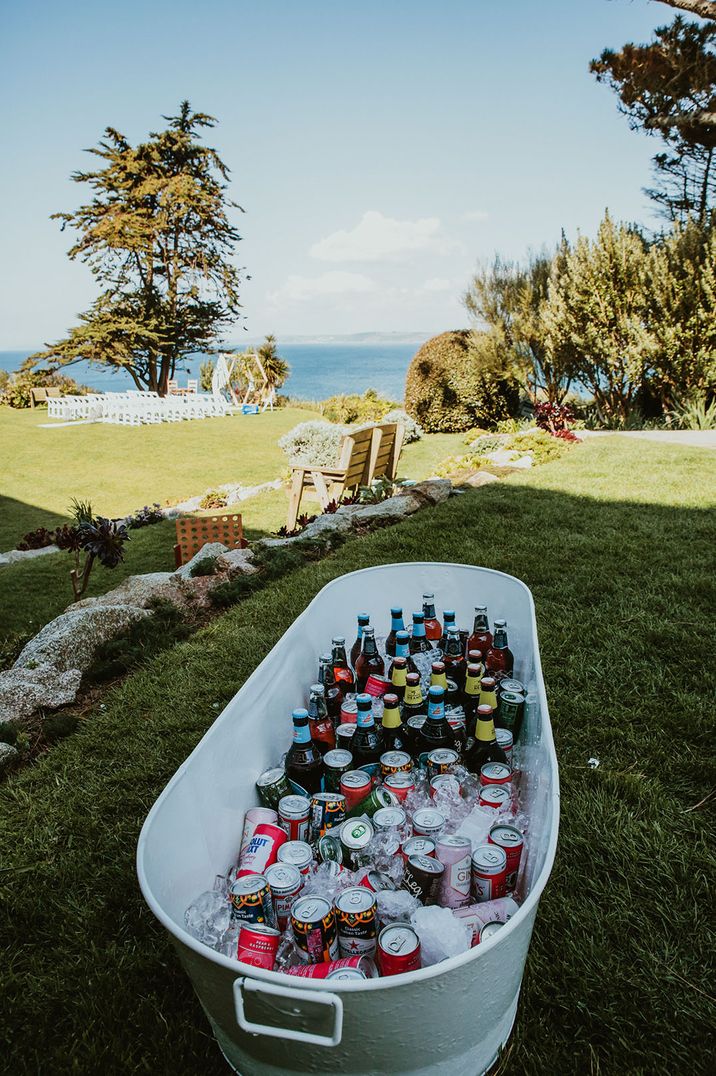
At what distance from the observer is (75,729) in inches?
112

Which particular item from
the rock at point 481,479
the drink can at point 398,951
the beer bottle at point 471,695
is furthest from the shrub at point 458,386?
the drink can at point 398,951

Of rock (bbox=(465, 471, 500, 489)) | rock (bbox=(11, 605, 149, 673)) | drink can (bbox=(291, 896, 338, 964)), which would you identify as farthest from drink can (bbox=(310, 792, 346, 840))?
rock (bbox=(465, 471, 500, 489))

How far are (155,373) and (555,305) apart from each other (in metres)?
18.2

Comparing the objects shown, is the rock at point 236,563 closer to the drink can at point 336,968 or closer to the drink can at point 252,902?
the drink can at point 252,902

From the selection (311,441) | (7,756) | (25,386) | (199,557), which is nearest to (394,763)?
(7,756)

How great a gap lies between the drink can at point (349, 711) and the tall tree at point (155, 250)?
22.8 m

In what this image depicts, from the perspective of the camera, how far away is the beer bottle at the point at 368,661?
2.30 metres

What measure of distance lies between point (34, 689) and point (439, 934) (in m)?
2.59

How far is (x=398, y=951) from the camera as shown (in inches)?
44.4

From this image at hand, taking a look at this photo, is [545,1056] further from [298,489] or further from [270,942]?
[298,489]

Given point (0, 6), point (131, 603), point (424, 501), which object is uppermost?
point (0, 6)

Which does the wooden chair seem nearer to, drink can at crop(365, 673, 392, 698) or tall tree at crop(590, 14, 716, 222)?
drink can at crop(365, 673, 392, 698)

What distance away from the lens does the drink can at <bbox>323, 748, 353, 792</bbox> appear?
1738mm

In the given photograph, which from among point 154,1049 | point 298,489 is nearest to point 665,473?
point 298,489
